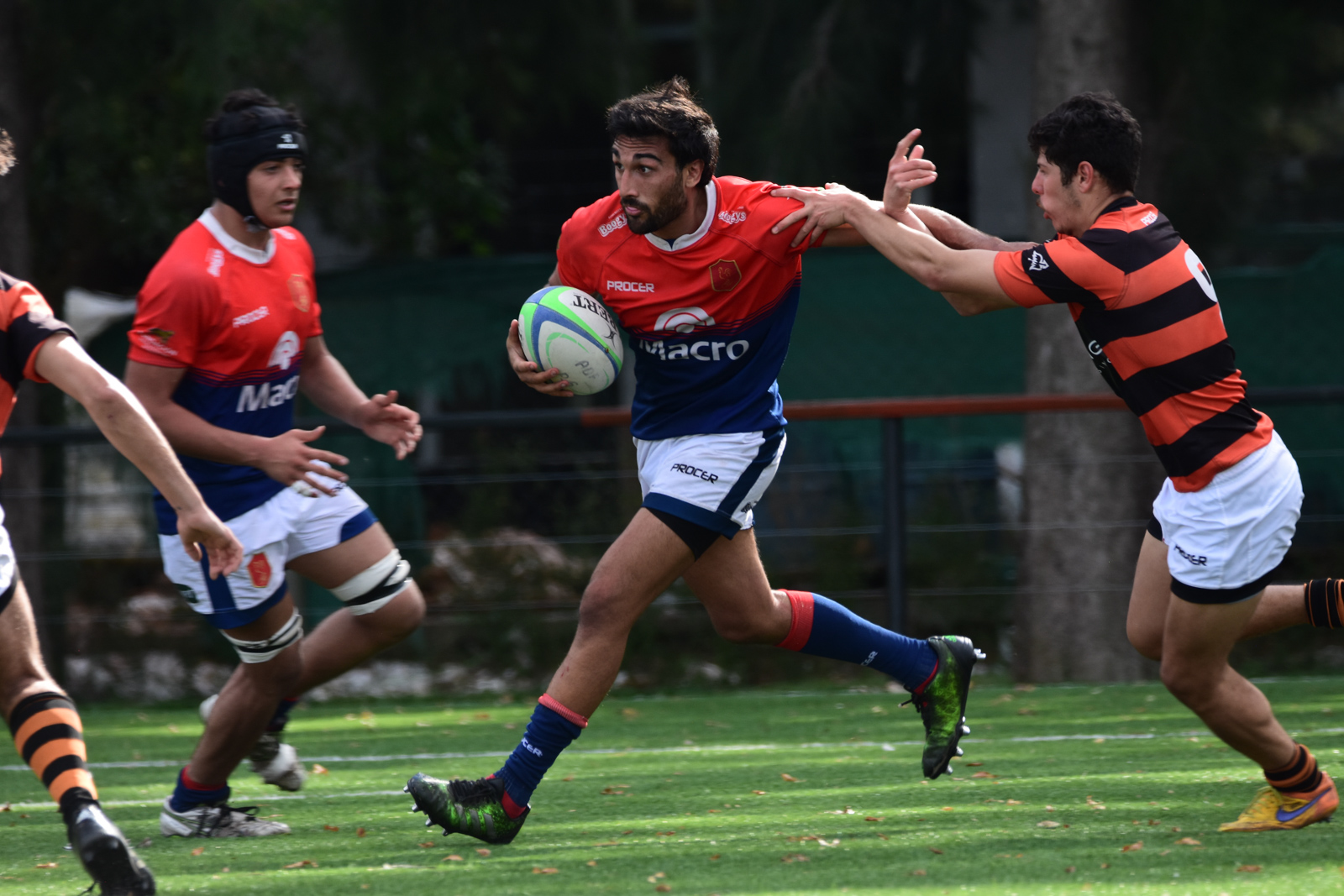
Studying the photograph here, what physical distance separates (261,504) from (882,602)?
414cm

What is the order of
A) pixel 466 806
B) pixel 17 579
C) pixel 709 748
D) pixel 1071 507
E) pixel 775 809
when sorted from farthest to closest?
pixel 1071 507 < pixel 709 748 < pixel 775 809 < pixel 466 806 < pixel 17 579

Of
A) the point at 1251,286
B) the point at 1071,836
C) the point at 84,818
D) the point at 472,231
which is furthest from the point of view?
the point at 472,231

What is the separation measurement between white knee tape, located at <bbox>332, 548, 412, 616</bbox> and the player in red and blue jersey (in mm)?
850

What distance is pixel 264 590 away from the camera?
15.3 feet

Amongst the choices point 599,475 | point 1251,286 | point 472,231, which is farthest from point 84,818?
point 472,231

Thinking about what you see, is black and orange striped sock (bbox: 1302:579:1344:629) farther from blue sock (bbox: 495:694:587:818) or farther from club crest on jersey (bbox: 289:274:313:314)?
club crest on jersey (bbox: 289:274:313:314)

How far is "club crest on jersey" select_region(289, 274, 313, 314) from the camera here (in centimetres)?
491

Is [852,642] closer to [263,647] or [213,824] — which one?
[263,647]

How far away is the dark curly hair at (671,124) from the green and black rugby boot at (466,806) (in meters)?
1.81

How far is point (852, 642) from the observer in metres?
4.79

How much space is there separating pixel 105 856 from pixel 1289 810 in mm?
2951

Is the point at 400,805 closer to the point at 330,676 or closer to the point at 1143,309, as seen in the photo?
the point at 330,676

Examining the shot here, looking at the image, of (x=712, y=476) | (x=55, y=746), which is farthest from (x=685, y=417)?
(x=55, y=746)

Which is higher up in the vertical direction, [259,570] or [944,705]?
[259,570]
